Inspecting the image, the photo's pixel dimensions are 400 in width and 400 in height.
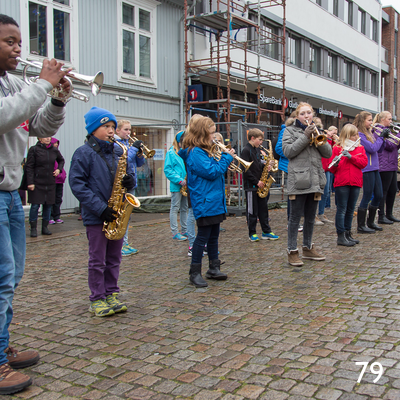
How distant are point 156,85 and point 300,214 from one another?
31.9ft

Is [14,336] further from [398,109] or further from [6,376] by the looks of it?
[398,109]

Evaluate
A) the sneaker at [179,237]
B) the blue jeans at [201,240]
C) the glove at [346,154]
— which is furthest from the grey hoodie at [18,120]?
the sneaker at [179,237]

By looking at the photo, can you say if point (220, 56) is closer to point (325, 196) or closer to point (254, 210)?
point (325, 196)

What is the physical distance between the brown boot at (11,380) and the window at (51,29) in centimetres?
925

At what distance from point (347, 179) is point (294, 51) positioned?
655 inches

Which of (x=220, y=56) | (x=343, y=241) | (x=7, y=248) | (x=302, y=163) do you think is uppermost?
(x=220, y=56)

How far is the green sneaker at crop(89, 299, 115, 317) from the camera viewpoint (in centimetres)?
423

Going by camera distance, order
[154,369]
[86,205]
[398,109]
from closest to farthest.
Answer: [154,369]
[86,205]
[398,109]

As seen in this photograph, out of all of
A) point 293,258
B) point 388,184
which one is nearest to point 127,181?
point 293,258

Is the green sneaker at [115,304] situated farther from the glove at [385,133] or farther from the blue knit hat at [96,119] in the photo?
the glove at [385,133]

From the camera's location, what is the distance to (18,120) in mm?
2705

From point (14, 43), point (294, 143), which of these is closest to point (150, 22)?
point (294, 143)

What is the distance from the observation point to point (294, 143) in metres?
5.90

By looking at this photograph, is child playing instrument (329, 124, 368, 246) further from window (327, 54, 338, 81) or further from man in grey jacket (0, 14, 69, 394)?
window (327, 54, 338, 81)
